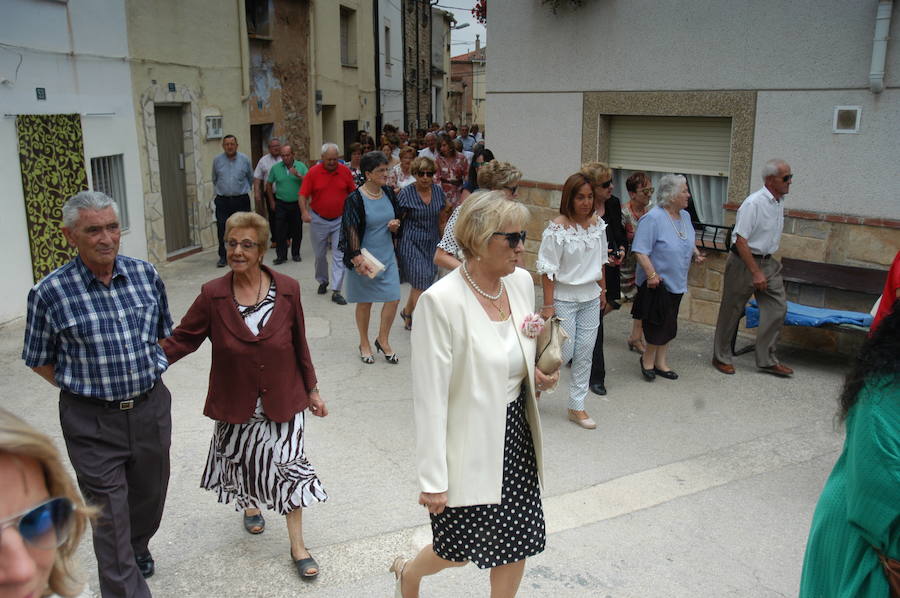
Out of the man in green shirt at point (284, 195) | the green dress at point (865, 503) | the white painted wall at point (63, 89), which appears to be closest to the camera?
the green dress at point (865, 503)

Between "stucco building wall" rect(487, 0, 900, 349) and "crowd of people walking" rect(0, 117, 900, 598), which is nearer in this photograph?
"crowd of people walking" rect(0, 117, 900, 598)

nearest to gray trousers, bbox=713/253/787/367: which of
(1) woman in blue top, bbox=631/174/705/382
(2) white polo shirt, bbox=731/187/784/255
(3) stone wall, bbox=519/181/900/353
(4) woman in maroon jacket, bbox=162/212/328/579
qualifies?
(2) white polo shirt, bbox=731/187/784/255

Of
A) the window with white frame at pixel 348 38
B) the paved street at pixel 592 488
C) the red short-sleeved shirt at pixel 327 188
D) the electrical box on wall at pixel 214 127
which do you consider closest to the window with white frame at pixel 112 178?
the electrical box on wall at pixel 214 127

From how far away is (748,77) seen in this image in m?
7.71

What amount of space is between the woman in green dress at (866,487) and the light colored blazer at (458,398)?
1124 mm

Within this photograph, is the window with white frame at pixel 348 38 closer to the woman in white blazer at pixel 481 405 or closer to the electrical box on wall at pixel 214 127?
the electrical box on wall at pixel 214 127

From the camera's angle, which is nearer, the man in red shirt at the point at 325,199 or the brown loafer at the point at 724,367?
the brown loafer at the point at 724,367

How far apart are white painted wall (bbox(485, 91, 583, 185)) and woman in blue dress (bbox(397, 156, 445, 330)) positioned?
2355mm

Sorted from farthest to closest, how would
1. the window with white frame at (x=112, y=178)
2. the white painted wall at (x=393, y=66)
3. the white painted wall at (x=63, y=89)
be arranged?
the white painted wall at (x=393, y=66) → the window with white frame at (x=112, y=178) → the white painted wall at (x=63, y=89)

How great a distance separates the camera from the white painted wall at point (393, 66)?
2338cm

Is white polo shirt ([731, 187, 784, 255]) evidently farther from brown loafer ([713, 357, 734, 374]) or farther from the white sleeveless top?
the white sleeveless top

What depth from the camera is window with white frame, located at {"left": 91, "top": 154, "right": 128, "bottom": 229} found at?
10297 mm

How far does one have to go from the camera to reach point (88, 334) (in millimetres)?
3396

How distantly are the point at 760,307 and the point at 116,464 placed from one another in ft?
17.7
